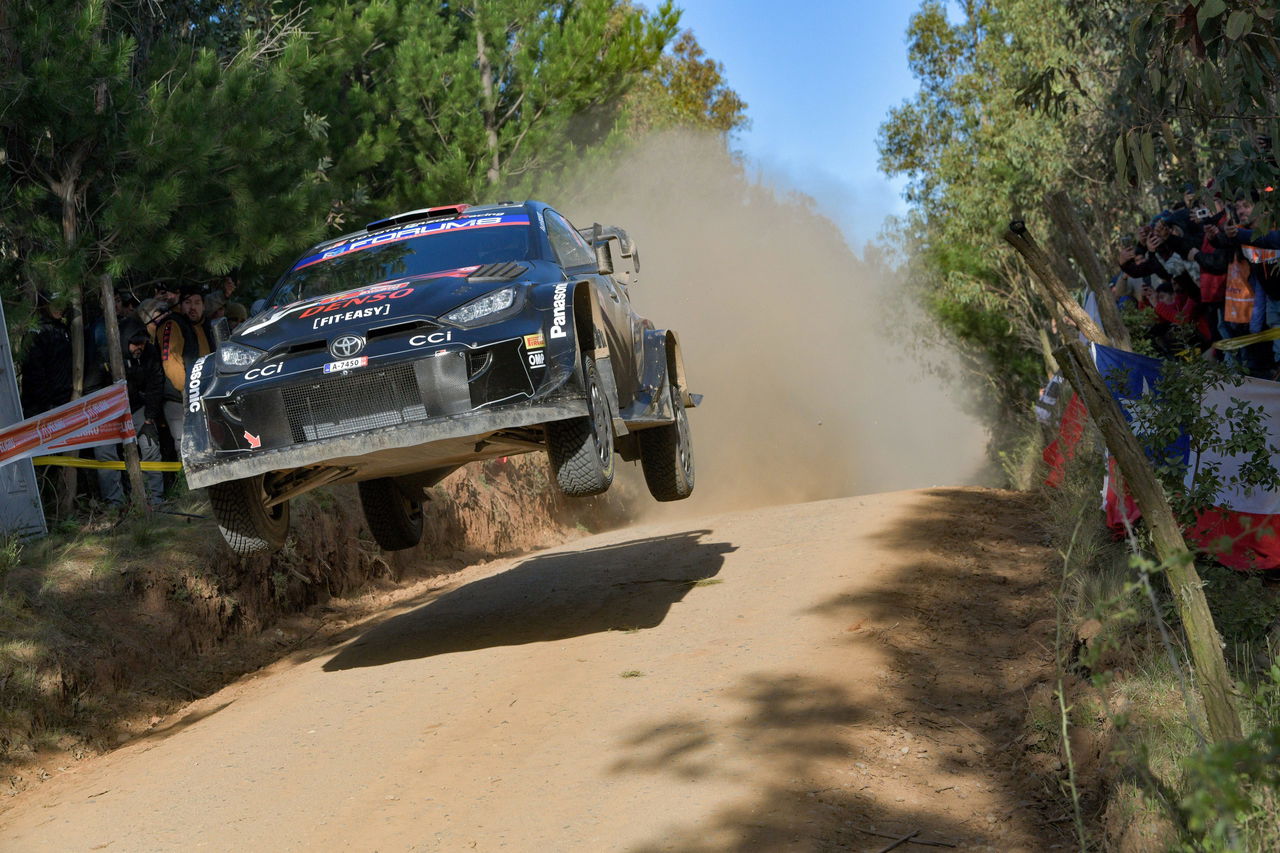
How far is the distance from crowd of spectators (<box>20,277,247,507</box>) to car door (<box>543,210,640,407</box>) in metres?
3.43

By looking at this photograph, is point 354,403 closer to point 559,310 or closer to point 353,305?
point 353,305

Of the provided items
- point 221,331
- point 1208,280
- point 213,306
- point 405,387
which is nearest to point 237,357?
point 221,331

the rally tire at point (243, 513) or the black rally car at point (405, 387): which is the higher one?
the black rally car at point (405, 387)

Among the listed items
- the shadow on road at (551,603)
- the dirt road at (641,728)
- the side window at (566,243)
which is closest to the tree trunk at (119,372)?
the dirt road at (641,728)

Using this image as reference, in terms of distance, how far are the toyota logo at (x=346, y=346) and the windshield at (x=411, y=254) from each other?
1.16 m

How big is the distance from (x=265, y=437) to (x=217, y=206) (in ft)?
17.2

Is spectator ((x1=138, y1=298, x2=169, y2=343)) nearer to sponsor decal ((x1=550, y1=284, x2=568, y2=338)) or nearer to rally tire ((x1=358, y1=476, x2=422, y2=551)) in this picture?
rally tire ((x1=358, y1=476, x2=422, y2=551))

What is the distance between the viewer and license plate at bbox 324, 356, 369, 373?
20.7 feet

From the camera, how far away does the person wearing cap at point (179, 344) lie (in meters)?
10.5

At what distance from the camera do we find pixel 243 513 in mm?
6848

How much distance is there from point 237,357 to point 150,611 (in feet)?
10.1

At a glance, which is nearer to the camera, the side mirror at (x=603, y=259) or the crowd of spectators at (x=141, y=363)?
the side mirror at (x=603, y=259)

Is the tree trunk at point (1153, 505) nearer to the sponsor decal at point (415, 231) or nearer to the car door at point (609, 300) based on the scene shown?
the car door at point (609, 300)

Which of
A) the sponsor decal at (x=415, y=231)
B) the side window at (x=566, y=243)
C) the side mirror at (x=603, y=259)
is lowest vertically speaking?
the side mirror at (x=603, y=259)
